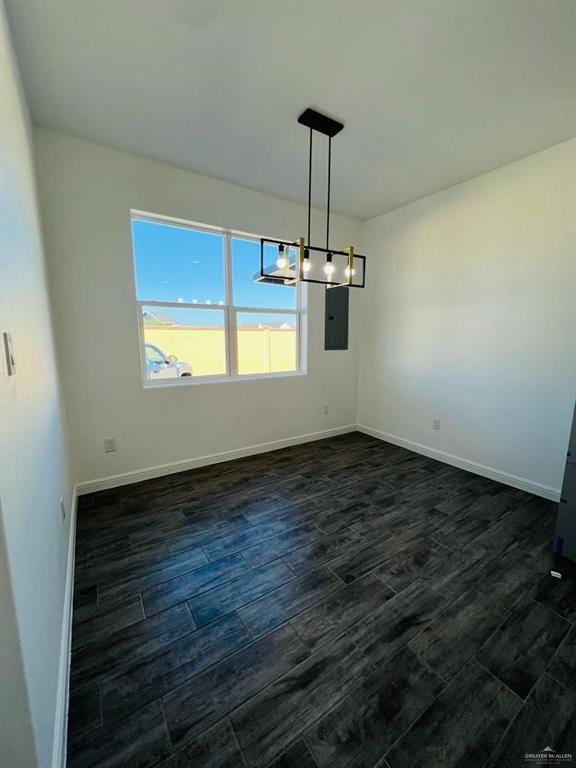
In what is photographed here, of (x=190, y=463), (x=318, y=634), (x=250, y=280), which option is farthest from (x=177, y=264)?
(x=318, y=634)

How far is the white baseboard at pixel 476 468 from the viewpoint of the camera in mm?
2676

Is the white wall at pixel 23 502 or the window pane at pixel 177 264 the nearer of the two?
the white wall at pixel 23 502

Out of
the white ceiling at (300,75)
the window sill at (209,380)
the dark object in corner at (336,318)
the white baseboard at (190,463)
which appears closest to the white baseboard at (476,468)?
the white baseboard at (190,463)

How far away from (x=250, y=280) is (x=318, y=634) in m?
3.15

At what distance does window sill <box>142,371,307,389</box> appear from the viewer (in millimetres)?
3016

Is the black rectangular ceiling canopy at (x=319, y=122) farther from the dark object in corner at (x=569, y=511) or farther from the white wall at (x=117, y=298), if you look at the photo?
the dark object in corner at (x=569, y=511)

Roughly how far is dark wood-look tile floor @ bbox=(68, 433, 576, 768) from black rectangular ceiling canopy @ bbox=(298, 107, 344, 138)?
9.53 feet

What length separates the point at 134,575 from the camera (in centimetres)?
183

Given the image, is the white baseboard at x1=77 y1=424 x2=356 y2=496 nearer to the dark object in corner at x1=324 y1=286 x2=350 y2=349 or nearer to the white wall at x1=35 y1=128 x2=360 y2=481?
the white wall at x1=35 y1=128 x2=360 y2=481

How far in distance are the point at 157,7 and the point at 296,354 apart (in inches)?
117

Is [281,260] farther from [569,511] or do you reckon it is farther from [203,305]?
[569,511]

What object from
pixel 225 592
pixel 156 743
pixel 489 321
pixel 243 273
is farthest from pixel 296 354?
pixel 156 743

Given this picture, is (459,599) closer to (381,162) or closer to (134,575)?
(134,575)

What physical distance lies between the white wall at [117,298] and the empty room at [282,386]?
0.02m
